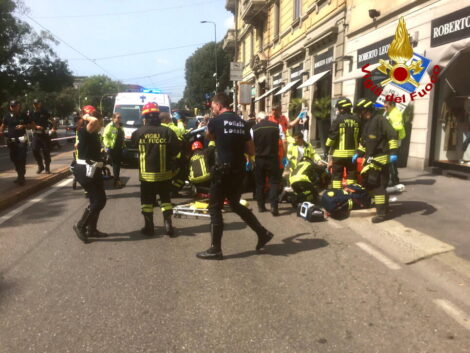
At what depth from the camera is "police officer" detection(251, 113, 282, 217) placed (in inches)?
276

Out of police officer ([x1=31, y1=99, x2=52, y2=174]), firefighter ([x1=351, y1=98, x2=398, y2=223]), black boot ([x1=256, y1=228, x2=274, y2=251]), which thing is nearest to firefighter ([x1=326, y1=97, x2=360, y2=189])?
firefighter ([x1=351, y1=98, x2=398, y2=223])

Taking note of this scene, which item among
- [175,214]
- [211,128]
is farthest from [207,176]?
[211,128]

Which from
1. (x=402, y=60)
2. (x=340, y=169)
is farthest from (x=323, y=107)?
(x=340, y=169)

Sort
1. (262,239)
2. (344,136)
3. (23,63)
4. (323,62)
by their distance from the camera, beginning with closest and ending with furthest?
(262,239)
(344,136)
(323,62)
(23,63)

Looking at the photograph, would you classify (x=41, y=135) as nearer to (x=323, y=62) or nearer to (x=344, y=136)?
(x=344, y=136)

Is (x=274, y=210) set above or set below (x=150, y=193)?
below

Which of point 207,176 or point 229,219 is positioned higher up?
point 207,176

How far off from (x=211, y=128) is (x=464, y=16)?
23.7 ft

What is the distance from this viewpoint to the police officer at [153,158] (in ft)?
17.9

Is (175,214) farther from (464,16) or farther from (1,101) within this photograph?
(1,101)

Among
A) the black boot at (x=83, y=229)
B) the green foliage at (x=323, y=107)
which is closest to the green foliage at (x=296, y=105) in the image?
the green foliage at (x=323, y=107)

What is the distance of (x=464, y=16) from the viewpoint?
356 inches

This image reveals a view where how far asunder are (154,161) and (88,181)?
88 centimetres

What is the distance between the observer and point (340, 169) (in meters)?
7.12
